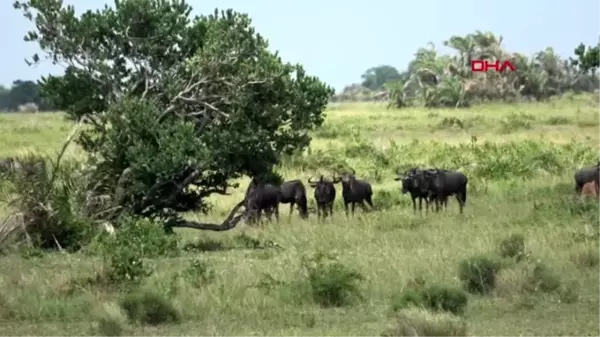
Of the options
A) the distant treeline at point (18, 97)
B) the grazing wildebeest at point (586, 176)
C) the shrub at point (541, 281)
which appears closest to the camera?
the shrub at point (541, 281)

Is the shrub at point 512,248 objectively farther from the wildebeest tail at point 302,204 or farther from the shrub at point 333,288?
the wildebeest tail at point 302,204

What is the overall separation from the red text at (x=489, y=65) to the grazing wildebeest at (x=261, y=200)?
54.9 metres

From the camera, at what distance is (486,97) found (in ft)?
257

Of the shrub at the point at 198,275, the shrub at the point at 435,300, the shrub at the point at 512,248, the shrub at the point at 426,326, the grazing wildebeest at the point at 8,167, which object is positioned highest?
the grazing wildebeest at the point at 8,167

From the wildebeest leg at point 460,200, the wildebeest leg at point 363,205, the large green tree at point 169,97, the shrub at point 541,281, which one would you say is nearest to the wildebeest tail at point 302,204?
the wildebeest leg at point 363,205

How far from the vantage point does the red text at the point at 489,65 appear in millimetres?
80688

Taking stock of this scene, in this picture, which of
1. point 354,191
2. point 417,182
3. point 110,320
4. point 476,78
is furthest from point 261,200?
point 476,78

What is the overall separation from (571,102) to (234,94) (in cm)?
5741

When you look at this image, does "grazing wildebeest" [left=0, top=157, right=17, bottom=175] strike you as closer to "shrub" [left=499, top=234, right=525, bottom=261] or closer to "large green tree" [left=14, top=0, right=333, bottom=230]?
"large green tree" [left=14, top=0, right=333, bottom=230]

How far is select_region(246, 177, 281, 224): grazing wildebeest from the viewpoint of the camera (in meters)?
25.7

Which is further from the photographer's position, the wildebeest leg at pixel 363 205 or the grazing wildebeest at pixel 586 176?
the wildebeest leg at pixel 363 205

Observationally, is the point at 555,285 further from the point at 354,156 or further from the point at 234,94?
the point at 354,156

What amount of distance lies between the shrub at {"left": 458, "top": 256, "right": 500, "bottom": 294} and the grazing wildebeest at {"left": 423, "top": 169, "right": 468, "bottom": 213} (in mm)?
12874

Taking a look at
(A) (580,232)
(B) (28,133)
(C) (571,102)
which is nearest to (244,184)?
(A) (580,232)
